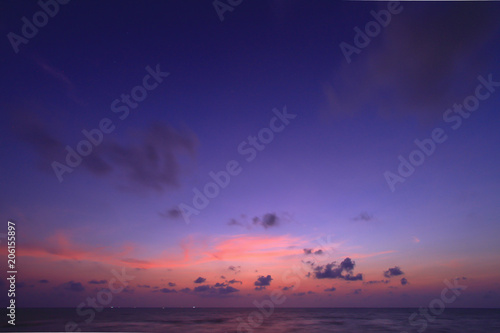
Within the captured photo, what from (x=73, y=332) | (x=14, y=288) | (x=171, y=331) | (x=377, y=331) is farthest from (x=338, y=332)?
(x=14, y=288)

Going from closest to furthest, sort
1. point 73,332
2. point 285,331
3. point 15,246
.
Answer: point 15,246 < point 73,332 < point 285,331

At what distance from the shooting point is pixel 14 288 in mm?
9117

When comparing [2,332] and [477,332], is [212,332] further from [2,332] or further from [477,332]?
[477,332]

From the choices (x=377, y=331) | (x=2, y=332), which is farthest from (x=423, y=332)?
(x=2, y=332)

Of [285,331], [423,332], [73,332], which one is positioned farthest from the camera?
[285,331]

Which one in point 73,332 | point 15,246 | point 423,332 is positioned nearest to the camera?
point 15,246

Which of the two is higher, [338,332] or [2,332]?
[2,332]

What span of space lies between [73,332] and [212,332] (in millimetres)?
10513

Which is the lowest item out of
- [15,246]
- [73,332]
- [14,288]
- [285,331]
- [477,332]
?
[477,332]

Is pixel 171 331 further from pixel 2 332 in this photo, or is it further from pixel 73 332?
pixel 2 332

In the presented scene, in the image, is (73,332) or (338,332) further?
(338,332)

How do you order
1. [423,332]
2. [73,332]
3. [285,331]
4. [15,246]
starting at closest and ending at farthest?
[15,246]
[73,332]
[423,332]
[285,331]

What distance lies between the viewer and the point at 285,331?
26.7 m

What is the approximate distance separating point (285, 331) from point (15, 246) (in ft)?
77.1
